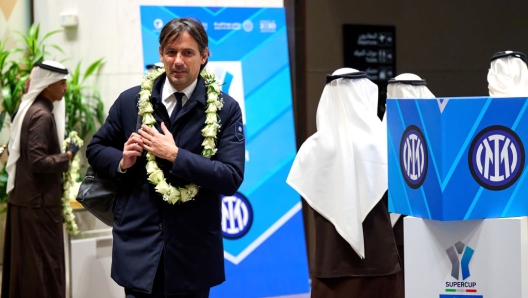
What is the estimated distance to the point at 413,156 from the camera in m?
2.56

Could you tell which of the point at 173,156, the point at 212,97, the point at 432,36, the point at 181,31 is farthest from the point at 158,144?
the point at 432,36

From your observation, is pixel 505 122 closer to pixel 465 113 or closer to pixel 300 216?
pixel 465 113

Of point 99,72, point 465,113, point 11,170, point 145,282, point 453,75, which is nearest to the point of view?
point 465,113

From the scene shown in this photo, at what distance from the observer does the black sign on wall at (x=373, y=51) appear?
7875mm

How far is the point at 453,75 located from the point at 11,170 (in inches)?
206

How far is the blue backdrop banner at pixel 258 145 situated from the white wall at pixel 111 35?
1.78 feet

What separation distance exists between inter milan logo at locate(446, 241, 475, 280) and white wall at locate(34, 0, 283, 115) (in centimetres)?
439

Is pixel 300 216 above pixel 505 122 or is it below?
below

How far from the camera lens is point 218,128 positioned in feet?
10.00

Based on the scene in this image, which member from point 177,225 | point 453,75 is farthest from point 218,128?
point 453,75

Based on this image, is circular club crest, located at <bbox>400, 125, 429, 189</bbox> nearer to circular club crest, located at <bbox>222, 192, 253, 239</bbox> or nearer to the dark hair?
the dark hair

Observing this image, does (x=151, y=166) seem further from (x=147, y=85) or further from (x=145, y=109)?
(x=147, y=85)

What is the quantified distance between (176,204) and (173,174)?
141 mm

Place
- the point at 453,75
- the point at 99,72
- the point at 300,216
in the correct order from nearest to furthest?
the point at 300,216 → the point at 99,72 → the point at 453,75
